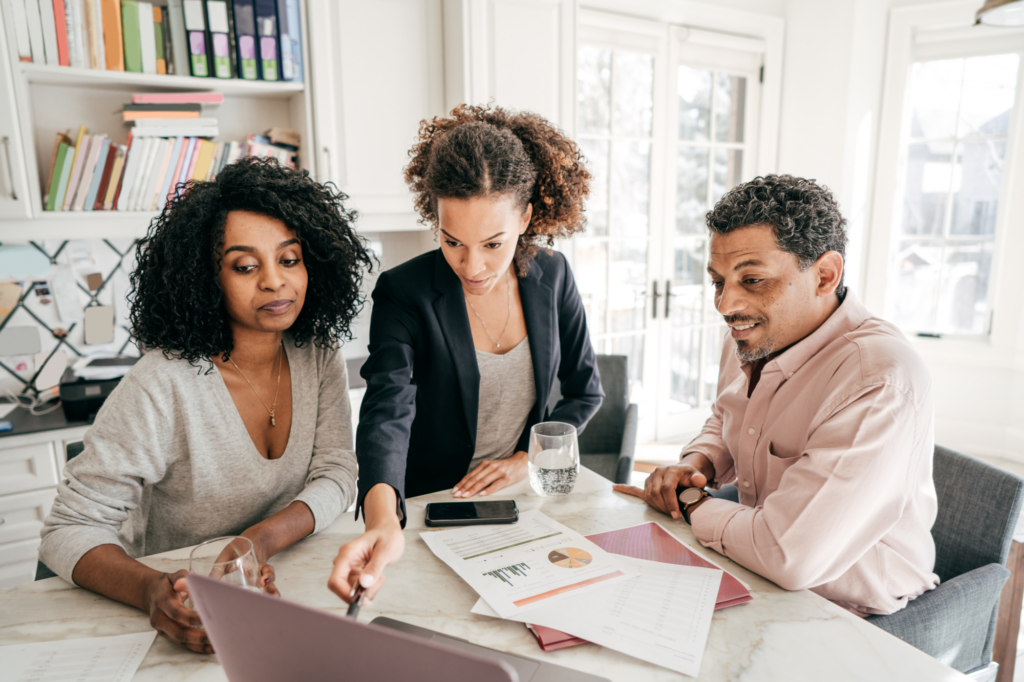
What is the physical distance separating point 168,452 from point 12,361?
5.93 ft

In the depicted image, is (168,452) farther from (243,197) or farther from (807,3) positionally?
(807,3)

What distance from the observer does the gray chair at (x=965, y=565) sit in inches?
44.2

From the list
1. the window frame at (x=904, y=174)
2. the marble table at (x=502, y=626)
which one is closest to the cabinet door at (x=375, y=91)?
the marble table at (x=502, y=626)

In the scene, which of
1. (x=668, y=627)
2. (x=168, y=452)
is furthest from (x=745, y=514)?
(x=168, y=452)

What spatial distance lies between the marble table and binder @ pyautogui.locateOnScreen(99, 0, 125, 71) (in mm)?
1857

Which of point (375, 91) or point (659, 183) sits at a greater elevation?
point (375, 91)

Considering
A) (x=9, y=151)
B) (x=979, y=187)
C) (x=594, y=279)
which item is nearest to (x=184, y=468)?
(x=9, y=151)

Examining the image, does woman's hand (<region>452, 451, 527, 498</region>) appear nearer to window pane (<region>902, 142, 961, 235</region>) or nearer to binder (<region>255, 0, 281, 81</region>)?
binder (<region>255, 0, 281, 81</region>)

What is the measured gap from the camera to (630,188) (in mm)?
3699

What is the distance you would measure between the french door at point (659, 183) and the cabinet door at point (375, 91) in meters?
1.08

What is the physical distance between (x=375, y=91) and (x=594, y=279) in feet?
5.42

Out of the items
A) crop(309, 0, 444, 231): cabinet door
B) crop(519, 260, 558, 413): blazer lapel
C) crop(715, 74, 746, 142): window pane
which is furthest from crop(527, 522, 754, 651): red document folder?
crop(715, 74, 746, 142): window pane

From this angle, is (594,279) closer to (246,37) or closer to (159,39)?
(246,37)

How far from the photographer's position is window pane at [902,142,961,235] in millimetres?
3812
